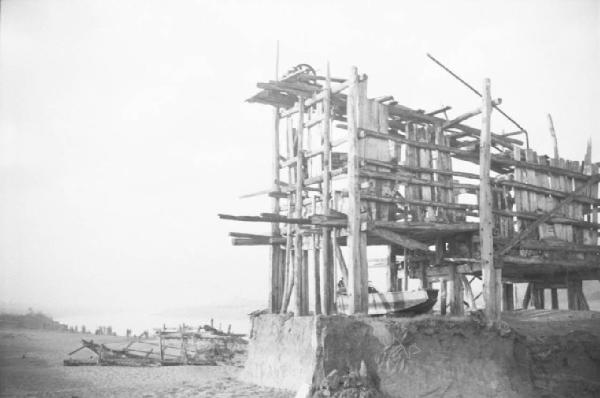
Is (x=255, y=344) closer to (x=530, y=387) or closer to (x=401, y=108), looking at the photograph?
(x=530, y=387)

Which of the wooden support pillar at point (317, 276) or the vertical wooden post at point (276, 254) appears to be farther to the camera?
the vertical wooden post at point (276, 254)

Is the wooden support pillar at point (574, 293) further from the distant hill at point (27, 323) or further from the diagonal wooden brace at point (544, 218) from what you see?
the distant hill at point (27, 323)

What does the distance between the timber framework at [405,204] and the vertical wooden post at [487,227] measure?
24 mm

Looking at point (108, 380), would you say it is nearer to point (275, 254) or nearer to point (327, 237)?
point (275, 254)

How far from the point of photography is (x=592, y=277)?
1533 cm

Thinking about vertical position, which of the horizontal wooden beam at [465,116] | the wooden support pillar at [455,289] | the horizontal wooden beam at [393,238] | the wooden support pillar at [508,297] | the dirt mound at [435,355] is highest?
the horizontal wooden beam at [465,116]

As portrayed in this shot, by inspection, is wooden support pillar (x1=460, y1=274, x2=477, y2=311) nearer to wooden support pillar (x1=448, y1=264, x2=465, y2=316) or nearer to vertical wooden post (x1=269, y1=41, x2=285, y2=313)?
wooden support pillar (x1=448, y1=264, x2=465, y2=316)

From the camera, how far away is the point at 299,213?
471 inches

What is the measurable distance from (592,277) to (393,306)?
725 cm

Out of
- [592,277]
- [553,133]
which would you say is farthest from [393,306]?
[553,133]

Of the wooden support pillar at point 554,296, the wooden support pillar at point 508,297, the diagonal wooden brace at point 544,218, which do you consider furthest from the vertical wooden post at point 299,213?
the wooden support pillar at point 554,296

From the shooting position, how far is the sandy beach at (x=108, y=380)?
461 inches

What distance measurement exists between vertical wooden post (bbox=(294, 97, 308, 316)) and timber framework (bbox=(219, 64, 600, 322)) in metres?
0.03

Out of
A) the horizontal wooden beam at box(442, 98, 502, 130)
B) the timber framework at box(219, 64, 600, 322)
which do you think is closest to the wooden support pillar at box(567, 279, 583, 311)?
the timber framework at box(219, 64, 600, 322)
